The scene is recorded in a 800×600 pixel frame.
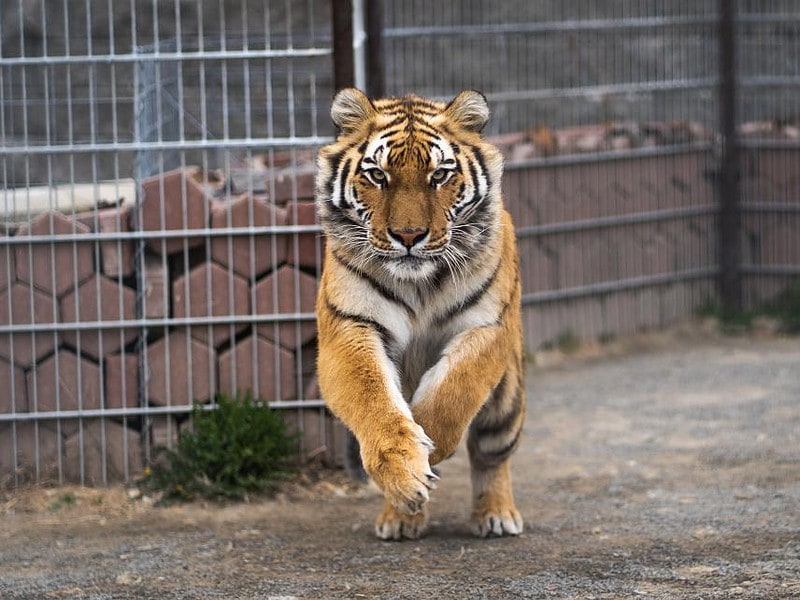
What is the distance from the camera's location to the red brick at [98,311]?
540cm

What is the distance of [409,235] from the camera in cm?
416

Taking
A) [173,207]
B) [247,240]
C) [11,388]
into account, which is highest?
[173,207]

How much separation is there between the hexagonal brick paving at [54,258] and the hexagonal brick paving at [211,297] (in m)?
0.38

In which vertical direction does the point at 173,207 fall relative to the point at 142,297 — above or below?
above

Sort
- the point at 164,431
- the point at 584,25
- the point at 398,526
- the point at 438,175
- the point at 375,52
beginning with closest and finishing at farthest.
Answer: the point at 438,175 → the point at 398,526 → the point at 164,431 → the point at 375,52 → the point at 584,25

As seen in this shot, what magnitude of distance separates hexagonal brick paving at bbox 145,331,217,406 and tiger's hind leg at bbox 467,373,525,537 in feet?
3.90

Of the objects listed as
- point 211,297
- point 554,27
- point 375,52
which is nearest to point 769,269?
point 554,27

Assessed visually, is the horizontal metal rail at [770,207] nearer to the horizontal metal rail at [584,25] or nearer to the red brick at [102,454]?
the horizontal metal rail at [584,25]

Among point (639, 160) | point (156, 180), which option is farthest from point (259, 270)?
point (639, 160)

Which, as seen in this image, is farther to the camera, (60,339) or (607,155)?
(607,155)

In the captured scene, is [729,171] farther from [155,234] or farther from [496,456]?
[155,234]

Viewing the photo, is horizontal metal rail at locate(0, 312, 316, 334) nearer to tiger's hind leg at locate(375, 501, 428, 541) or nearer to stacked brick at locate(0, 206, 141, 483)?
stacked brick at locate(0, 206, 141, 483)

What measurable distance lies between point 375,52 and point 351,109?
1297mm

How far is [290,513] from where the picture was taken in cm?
520
